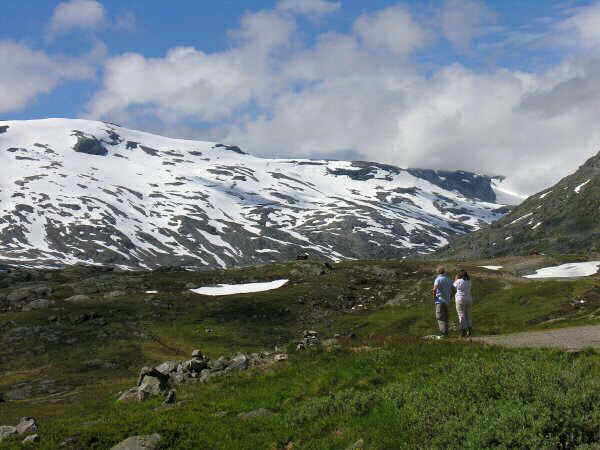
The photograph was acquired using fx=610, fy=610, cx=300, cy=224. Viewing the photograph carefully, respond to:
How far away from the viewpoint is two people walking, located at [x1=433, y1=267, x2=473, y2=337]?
31250 millimetres

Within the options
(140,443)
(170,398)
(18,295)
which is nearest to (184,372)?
(170,398)

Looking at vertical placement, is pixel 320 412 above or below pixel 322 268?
below

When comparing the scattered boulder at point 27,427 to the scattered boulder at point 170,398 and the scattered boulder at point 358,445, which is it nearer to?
the scattered boulder at point 170,398

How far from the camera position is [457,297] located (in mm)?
31422

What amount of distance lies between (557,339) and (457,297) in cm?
538

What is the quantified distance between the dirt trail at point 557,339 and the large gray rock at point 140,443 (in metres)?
14.4

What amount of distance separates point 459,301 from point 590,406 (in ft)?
56.8

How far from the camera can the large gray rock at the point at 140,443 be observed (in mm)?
18516

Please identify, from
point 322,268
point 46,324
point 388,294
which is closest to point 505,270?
point 388,294

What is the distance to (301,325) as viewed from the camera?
109 metres

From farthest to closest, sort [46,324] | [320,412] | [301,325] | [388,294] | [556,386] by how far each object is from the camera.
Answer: [388,294], [301,325], [46,324], [320,412], [556,386]

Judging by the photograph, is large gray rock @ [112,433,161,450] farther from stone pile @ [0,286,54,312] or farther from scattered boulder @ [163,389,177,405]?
stone pile @ [0,286,54,312]

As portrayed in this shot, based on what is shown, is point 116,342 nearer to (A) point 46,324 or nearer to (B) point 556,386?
(A) point 46,324

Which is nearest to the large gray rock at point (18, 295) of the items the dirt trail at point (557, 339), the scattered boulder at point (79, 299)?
the scattered boulder at point (79, 299)
